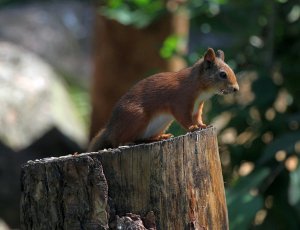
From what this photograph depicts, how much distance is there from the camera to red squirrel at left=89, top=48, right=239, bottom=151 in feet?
15.0

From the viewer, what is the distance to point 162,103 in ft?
15.2

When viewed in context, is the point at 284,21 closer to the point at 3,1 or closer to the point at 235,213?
the point at 235,213

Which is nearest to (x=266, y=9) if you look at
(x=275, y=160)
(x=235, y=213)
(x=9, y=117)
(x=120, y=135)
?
(x=275, y=160)

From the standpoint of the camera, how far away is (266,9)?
7363 millimetres

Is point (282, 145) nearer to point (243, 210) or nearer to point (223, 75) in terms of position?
point (243, 210)

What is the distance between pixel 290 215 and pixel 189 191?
297 centimetres

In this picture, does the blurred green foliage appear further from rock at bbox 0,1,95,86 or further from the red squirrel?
rock at bbox 0,1,95,86

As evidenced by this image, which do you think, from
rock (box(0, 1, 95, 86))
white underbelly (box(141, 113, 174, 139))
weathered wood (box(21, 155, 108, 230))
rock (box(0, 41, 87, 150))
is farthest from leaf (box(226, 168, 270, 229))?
rock (box(0, 1, 95, 86))

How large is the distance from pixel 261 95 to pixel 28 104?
524 centimetres

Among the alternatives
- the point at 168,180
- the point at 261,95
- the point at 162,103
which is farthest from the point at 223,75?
the point at 261,95

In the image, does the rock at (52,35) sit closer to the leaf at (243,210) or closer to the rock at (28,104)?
the rock at (28,104)

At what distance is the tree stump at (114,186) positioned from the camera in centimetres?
379

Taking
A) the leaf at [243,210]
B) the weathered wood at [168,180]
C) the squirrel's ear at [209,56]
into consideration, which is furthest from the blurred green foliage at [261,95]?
the weathered wood at [168,180]

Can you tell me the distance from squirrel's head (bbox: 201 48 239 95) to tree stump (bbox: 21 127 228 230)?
3.19 feet
